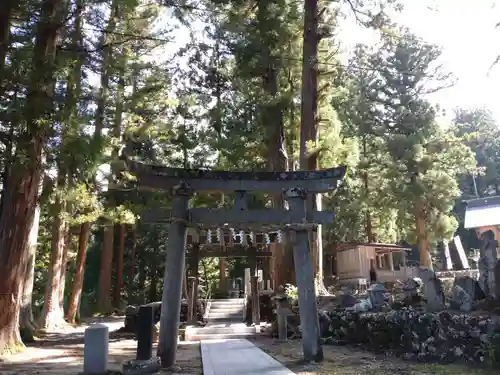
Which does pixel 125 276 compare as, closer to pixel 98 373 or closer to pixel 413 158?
pixel 413 158

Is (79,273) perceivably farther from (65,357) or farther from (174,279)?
(174,279)

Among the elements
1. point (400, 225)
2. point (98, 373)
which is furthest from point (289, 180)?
point (400, 225)

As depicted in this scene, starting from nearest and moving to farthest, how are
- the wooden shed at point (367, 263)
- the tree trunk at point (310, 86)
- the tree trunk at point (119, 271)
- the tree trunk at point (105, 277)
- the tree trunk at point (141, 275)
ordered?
the tree trunk at point (310, 86)
the tree trunk at point (105, 277)
the wooden shed at point (367, 263)
the tree trunk at point (119, 271)
the tree trunk at point (141, 275)

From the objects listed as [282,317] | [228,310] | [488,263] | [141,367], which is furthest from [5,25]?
[228,310]

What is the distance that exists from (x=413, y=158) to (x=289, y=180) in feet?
47.1

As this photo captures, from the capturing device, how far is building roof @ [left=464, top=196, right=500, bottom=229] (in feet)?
60.4

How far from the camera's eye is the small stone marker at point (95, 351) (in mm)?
5742

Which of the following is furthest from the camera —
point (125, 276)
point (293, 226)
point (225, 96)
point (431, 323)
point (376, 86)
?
point (125, 276)

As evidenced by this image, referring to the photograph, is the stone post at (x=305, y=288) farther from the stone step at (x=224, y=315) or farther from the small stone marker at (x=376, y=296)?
the stone step at (x=224, y=315)

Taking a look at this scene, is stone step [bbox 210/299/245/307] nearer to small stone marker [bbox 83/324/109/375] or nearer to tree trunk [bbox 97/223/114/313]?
tree trunk [bbox 97/223/114/313]

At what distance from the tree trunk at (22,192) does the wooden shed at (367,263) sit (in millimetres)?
16471

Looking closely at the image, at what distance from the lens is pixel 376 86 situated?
74.5 feet

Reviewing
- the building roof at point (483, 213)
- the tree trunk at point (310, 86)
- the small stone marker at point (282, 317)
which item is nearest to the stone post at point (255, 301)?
the tree trunk at point (310, 86)

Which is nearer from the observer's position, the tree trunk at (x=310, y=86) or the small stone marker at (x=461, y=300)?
the small stone marker at (x=461, y=300)
